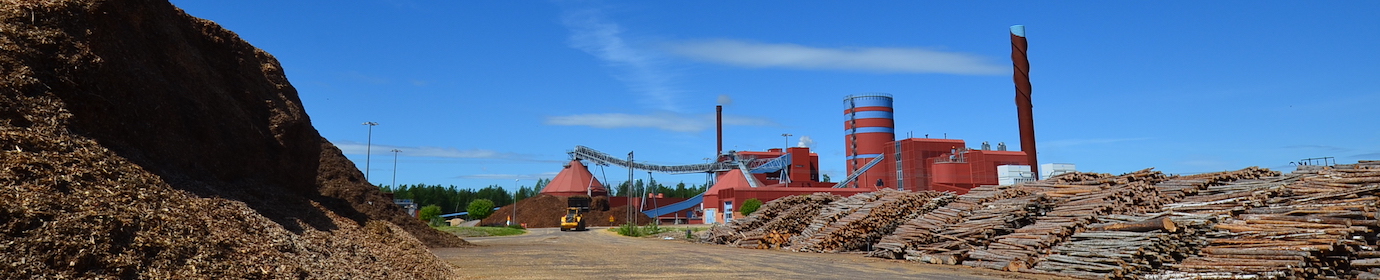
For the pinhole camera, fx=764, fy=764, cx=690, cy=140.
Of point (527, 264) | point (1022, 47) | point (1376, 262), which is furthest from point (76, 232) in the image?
point (1022, 47)

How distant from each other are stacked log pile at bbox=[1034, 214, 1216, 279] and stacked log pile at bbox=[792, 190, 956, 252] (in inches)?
285

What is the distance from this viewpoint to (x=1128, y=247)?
46.5ft

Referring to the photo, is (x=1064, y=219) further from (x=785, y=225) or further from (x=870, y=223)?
(x=785, y=225)

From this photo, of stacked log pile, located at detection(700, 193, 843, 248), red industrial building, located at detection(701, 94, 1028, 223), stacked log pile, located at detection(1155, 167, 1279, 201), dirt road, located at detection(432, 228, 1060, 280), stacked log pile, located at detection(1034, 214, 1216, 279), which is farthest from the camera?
red industrial building, located at detection(701, 94, 1028, 223)

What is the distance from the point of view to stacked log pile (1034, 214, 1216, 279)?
1375cm

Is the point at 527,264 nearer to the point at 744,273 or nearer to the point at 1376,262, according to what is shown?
the point at 744,273

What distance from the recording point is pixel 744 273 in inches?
583

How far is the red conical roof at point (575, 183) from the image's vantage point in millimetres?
74500

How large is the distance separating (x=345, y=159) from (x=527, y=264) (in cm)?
1202

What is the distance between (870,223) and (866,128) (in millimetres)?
52043

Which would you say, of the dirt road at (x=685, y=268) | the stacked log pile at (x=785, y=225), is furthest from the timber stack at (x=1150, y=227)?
the stacked log pile at (x=785, y=225)

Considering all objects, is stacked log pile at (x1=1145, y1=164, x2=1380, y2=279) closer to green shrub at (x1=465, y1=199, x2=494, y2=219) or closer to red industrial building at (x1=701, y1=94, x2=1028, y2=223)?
red industrial building at (x1=701, y1=94, x2=1028, y2=223)

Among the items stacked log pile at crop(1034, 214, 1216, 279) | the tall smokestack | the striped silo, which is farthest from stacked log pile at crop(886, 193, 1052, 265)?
the striped silo

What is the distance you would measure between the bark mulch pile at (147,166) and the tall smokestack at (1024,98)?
49.8m
